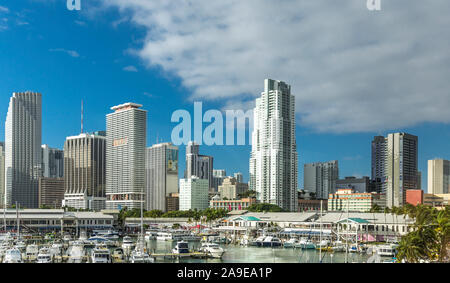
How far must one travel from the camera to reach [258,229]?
3938cm

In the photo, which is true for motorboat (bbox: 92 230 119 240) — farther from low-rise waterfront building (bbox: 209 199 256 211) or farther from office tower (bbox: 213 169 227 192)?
office tower (bbox: 213 169 227 192)

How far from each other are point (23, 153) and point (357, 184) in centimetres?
6113

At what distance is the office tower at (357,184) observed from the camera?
8012 centimetres

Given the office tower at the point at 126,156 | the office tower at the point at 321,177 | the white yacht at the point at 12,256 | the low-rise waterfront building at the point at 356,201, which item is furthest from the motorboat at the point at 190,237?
the office tower at the point at 321,177

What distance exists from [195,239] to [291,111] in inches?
1645

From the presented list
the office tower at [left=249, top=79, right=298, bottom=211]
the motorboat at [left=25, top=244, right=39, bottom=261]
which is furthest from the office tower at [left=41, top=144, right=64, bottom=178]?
the motorboat at [left=25, top=244, right=39, bottom=261]

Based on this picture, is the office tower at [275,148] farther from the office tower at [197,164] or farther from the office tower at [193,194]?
the office tower at [197,164]

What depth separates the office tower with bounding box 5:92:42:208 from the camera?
290ft

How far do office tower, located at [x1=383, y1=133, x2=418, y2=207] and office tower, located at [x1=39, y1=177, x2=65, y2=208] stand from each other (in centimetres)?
5925

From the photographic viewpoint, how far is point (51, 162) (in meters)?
104

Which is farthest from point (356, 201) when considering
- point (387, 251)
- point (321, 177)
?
point (387, 251)

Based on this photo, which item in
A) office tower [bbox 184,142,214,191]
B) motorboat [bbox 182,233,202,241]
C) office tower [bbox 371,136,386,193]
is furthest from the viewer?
office tower [bbox 184,142,214,191]

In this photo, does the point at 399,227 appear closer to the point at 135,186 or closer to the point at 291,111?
the point at 291,111
